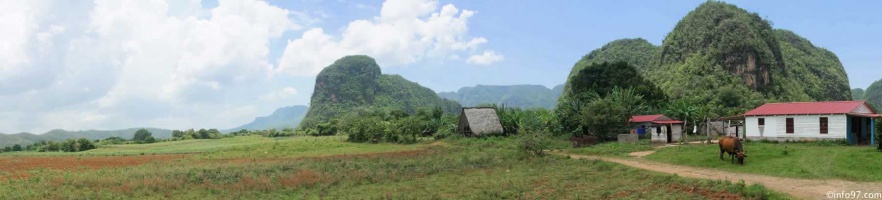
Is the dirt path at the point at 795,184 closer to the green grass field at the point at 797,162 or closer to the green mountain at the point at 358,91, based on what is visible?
the green grass field at the point at 797,162

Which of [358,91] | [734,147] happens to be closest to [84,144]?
[734,147]

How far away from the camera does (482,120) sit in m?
54.4

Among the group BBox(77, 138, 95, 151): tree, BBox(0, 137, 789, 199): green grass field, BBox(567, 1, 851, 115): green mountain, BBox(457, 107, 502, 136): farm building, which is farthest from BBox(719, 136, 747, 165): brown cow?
BBox(77, 138, 95, 151): tree

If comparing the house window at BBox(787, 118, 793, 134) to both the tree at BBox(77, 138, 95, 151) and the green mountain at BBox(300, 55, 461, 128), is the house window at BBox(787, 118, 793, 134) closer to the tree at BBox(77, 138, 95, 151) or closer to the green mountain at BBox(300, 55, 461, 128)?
the tree at BBox(77, 138, 95, 151)

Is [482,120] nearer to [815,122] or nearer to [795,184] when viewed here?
[815,122]

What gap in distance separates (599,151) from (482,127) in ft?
79.5

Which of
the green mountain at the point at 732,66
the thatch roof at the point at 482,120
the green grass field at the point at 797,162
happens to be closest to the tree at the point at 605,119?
the green grass field at the point at 797,162

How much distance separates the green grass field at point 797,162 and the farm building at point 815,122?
6.40m

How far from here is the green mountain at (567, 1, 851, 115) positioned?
71938 millimetres

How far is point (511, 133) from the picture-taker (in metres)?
56.7

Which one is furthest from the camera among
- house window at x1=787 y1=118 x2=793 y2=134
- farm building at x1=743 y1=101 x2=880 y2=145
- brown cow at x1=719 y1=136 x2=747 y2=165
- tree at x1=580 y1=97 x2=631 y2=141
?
tree at x1=580 y1=97 x2=631 y2=141

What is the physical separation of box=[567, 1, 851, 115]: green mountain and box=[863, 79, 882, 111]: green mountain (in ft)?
85.0

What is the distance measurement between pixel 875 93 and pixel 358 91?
138m

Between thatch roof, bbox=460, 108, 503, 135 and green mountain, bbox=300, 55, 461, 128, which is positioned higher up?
green mountain, bbox=300, 55, 461, 128
